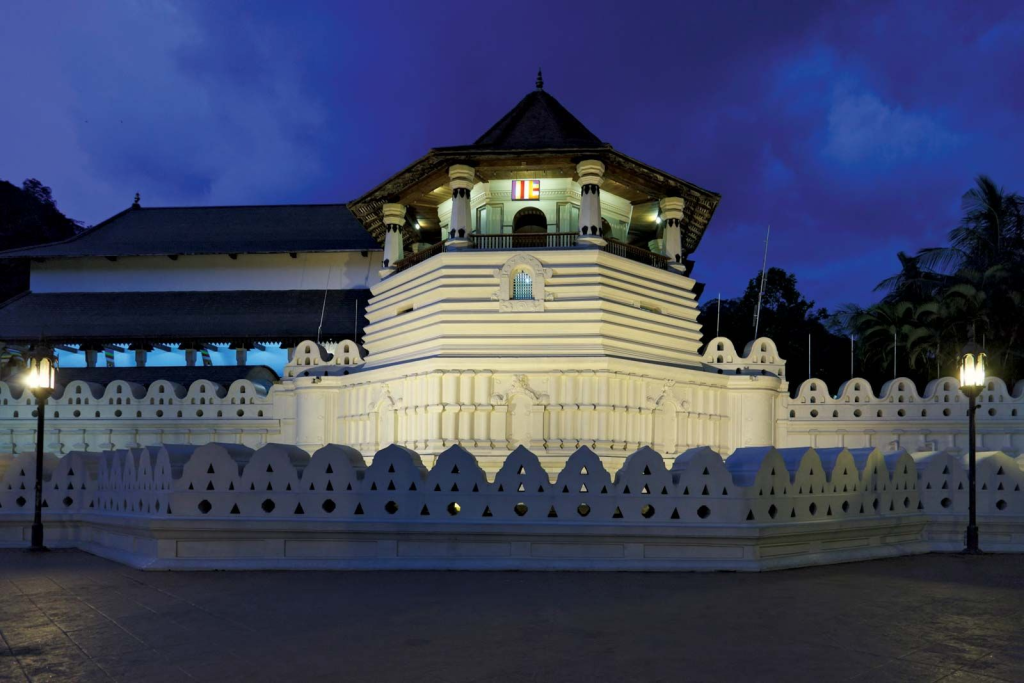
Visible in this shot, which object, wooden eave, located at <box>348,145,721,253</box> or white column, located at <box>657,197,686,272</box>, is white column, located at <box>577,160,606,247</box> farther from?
white column, located at <box>657,197,686,272</box>

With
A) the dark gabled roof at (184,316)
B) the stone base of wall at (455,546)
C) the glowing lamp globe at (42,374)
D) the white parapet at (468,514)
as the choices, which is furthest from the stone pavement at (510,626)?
the dark gabled roof at (184,316)

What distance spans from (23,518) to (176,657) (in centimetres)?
1123

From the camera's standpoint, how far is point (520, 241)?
99.5 feet

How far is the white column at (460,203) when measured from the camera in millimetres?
29344

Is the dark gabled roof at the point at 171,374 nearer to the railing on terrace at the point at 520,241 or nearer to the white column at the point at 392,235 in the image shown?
the white column at the point at 392,235

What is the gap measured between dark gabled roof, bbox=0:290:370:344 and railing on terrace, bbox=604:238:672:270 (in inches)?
473

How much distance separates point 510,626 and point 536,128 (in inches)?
973

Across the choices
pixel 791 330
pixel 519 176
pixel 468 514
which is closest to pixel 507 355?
pixel 519 176

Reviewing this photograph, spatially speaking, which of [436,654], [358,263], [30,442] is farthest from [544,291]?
[436,654]

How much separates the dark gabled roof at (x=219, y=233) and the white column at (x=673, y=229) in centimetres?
1374

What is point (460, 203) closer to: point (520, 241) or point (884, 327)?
point (520, 241)

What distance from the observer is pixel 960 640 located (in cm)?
815

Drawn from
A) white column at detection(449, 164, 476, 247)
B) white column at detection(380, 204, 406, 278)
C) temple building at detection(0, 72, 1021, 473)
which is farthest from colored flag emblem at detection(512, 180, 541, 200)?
white column at detection(380, 204, 406, 278)

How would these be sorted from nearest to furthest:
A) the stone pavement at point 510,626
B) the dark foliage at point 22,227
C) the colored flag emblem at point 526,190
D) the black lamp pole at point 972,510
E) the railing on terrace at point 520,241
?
the stone pavement at point 510,626 → the black lamp pole at point 972,510 → the railing on terrace at point 520,241 → the colored flag emblem at point 526,190 → the dark foliage at point 22,227
